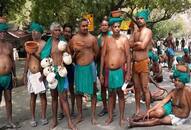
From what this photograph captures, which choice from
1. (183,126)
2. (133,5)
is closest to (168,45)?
(133,5)

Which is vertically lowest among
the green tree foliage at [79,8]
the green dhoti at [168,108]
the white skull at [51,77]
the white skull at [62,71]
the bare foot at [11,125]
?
the bare foot at [11,125]

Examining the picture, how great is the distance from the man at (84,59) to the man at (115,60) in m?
0.21

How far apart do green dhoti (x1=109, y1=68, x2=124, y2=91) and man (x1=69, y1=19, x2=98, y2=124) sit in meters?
0.34

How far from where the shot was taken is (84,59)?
7.69 meters

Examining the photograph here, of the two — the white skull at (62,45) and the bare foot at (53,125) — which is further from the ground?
the white skull at (62,45)

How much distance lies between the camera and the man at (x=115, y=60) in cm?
753

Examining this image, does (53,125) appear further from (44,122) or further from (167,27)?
(167,27)

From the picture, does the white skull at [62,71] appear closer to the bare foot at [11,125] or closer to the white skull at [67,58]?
the white skull at [67,58]

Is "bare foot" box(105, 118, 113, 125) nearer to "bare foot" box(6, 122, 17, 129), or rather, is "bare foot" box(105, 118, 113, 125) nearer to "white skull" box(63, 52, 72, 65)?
"white skull" box(63, 52, 72, 65)

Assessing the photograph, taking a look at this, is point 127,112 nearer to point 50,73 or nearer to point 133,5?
point 50,73

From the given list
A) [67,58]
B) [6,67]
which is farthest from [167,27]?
[67,58]

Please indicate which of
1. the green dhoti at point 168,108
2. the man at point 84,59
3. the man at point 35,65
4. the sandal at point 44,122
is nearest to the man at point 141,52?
the green dhoti at point 168,108

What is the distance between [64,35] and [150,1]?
1676cm

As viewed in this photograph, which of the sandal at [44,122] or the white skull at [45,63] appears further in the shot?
the sandal at [44,122]
